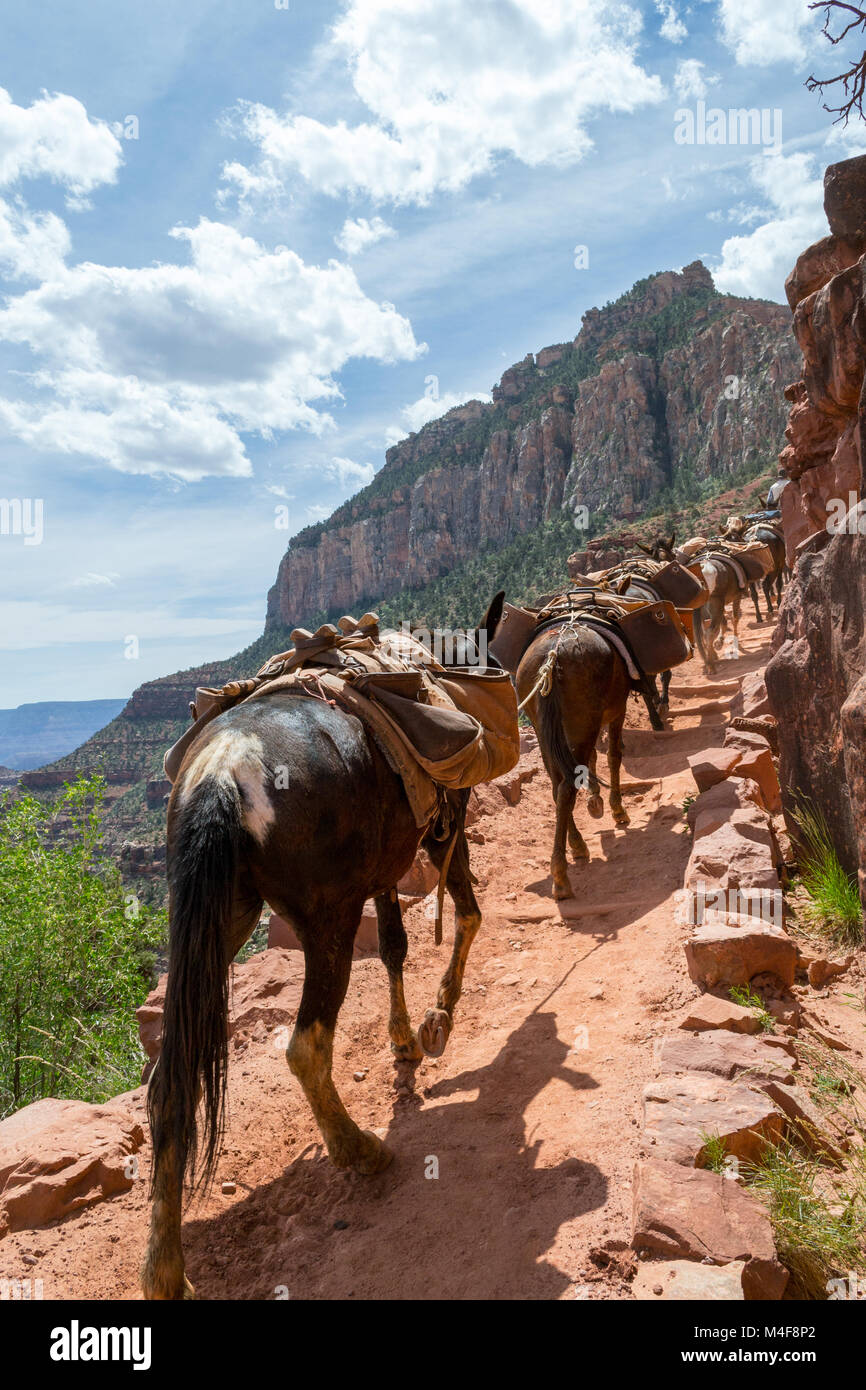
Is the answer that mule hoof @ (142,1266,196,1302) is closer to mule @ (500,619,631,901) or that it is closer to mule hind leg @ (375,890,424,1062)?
mule hind leg @ (375,890,424,1062)

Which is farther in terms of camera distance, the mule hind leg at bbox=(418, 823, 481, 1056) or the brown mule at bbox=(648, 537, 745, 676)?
the brown mule at bbox=(648, 537, 745, 676)

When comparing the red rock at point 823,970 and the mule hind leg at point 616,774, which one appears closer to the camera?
the red rock at point 823,970

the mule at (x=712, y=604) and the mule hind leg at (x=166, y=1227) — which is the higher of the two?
the mule at (x=712, y=604)

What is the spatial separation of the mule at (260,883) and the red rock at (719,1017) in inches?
67.1

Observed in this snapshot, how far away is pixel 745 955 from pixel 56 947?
44.5 feet

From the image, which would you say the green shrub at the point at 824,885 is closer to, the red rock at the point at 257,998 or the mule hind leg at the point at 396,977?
the mule hind leg at the point at 396,977

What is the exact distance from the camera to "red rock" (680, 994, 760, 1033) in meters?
3.75

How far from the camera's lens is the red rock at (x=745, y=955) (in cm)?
412

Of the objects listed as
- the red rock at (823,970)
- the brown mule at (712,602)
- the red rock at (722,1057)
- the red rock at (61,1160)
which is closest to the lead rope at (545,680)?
the red rock at (823,970)

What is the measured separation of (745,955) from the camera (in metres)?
4.12

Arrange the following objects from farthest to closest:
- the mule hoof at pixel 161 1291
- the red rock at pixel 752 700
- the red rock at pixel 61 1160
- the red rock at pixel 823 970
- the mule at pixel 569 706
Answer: the red rock at pixel 752 700 → the mule at pixel 569 706 → the red rock at pixel 823 970 → the red rock at pixel 61 1160 → the mule hoof at pixel 161 1291

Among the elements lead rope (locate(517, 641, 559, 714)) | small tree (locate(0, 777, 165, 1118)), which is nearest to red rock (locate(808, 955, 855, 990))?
lead rope (locate(517, 641, 559, 714))

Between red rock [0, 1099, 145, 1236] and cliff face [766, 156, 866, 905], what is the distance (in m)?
3.90

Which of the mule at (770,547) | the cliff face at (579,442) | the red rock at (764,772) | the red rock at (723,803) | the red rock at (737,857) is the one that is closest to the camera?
the red rock at (737,857)
